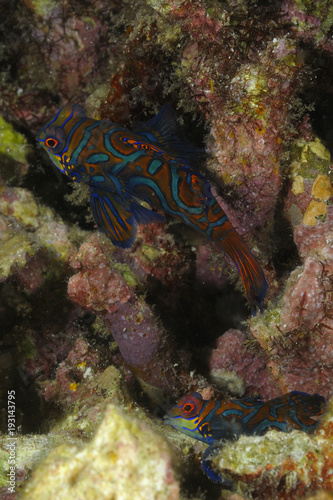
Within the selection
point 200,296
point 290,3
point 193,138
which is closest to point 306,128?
point 290,3

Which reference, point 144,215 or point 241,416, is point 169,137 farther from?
point 241,416

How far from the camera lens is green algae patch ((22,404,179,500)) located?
1870 mm

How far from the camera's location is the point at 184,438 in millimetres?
3824

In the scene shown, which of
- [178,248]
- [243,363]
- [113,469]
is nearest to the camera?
[113,469]

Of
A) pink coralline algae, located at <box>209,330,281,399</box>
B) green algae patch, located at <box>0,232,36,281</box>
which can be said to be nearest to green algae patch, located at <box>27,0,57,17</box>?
green algae patch, located at <box>0,232,36,281</box>

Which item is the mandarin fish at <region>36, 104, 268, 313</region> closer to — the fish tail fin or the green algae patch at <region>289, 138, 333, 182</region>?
the fish tail fin

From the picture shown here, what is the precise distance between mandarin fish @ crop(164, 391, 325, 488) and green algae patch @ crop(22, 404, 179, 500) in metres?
1.42

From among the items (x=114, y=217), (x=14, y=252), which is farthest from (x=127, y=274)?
(x=14, y=252)

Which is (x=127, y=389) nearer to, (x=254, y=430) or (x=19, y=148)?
(x=254, y=430)

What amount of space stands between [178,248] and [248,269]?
1522 millimetres

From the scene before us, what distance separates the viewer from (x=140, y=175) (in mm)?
4234

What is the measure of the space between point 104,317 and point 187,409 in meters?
1.40

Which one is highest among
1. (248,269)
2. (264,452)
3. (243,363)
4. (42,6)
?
(42,6)

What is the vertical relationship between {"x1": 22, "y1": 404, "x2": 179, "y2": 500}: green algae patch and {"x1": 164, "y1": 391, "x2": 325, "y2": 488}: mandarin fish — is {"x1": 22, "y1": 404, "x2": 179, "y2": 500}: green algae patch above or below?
above
